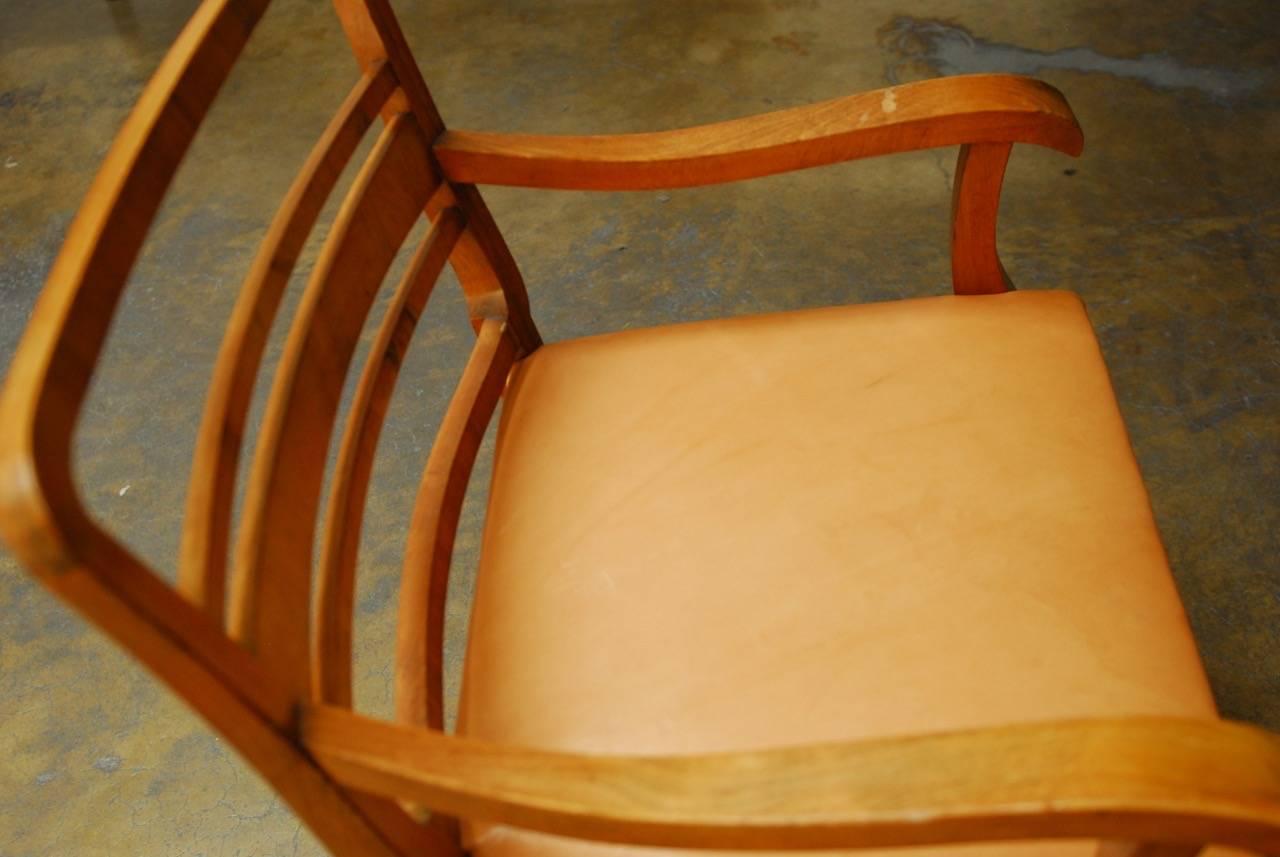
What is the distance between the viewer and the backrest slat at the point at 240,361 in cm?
58

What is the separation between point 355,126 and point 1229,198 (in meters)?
1.52

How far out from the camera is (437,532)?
2.95 feet

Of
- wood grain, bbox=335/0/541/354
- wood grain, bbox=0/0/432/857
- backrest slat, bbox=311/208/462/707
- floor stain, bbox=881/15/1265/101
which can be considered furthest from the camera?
floor stain, bbox=881/15/1265/101

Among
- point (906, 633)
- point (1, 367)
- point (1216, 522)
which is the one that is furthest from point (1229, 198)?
point (1, 367)

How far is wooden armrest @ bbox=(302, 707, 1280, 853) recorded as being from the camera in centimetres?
54

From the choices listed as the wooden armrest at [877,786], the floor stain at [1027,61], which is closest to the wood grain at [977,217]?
the wooden armrest at [877,786]

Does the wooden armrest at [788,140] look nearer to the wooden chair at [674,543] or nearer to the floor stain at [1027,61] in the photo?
the wooden chair at [674,543]

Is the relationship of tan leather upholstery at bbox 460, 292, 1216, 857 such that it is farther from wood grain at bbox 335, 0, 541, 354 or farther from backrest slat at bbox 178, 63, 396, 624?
backrest slat at bbox 178, 63, 396, 624

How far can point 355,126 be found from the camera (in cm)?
84

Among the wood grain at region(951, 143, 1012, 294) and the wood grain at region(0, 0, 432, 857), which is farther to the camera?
the wood grain at region(951, 143, 1012, 294)

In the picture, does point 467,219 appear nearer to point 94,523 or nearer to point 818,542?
point 818,542

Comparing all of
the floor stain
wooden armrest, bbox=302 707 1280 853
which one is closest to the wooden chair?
wooden armrest, bbox=302 707 1280 853

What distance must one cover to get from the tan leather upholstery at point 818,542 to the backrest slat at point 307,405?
7.7 inches

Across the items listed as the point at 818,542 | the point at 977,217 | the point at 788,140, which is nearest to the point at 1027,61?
the point at 977,217
